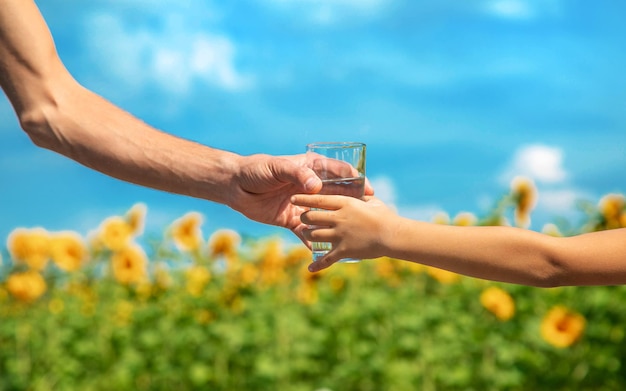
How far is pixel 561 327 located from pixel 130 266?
2049 millimetres

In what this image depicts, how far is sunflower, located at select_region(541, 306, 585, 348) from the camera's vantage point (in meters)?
3.50

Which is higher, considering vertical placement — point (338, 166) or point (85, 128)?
point (85, 128)

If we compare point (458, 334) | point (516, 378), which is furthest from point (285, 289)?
point (516, 378)

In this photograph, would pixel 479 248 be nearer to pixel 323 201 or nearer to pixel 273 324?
pixel 323 201

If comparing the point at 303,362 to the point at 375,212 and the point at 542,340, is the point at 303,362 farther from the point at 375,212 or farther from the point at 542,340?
the point at 375,212

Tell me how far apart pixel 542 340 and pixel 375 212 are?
1940 mm

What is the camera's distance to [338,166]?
1972mm

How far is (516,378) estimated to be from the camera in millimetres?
3426

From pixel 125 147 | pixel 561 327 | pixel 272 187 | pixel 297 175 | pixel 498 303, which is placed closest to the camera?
pixel 297 175

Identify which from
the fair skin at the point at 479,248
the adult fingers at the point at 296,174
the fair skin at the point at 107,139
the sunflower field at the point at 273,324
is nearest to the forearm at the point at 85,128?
the fair skin at the point at 107,139

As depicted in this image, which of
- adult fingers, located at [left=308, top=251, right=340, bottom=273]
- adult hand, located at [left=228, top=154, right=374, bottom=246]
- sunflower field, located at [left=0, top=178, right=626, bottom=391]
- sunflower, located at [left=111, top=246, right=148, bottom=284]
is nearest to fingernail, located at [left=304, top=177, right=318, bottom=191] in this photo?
adult hand, located at [left=228, top=154, right=374, bottom=246]

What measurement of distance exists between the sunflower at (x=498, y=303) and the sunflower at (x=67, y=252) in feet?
6.59

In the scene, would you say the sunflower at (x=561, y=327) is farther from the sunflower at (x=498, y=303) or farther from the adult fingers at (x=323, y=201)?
the adult fingers at (x=323, y=201)

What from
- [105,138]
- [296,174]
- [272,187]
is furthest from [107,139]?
[296,174]
